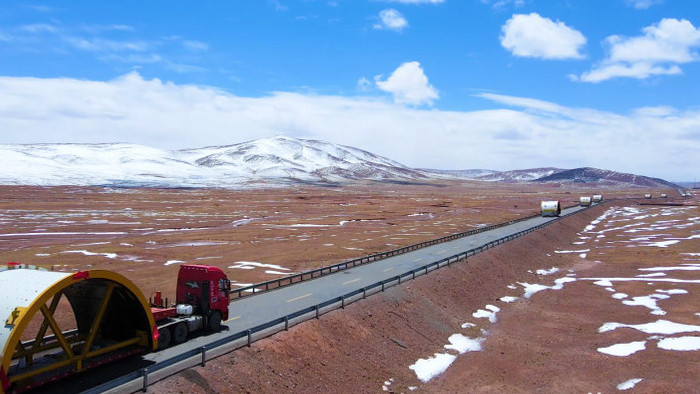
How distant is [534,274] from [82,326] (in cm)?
4675

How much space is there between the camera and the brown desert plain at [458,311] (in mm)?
24062

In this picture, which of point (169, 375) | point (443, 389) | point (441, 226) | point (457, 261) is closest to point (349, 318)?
point (443, 389)

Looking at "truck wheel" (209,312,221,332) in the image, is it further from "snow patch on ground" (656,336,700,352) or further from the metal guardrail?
"snow patch on ground" (656,336,700,352)

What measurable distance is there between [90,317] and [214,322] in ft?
20.4

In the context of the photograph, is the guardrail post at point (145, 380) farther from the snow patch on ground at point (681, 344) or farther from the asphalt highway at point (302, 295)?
the snow patch on ground at point (681, 344)

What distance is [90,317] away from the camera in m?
19.0

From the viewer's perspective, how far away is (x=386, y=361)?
2658cm

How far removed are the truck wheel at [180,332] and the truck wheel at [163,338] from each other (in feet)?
1.53

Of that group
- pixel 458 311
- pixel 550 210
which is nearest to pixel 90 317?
pixel 458 311

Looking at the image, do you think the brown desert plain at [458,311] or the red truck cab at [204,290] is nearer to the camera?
the red truck cab at [204,290]

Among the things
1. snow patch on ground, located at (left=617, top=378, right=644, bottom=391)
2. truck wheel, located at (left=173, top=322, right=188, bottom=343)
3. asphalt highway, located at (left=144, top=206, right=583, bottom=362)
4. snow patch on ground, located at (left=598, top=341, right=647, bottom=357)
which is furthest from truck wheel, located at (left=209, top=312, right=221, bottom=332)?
snow patch on ground, located at (left=598, top=341, right=647, bottom=357)

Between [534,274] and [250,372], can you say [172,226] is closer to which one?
[534,274]

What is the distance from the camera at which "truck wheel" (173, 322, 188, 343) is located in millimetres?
21922

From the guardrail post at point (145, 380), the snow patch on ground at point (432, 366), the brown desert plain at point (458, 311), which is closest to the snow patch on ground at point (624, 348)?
the brown desert plain at point (458, 311)
